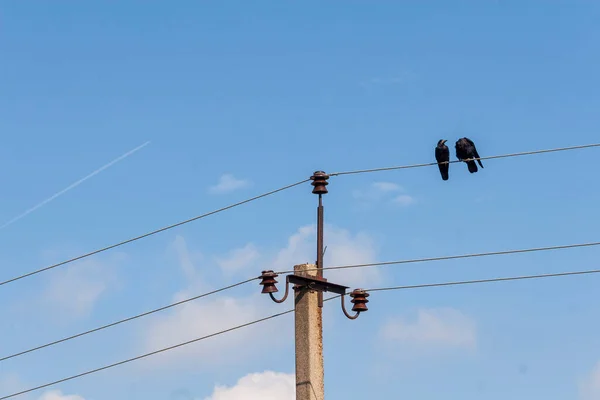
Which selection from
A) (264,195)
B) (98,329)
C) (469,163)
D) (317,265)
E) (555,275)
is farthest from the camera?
(469,163)

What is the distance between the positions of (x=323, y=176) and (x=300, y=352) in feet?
6.84

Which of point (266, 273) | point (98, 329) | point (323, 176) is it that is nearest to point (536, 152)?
point (323, 176)

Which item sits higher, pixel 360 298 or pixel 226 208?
pixel 226 208

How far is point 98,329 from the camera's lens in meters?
14.5

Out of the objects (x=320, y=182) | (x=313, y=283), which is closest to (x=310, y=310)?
(x=313, y=283)

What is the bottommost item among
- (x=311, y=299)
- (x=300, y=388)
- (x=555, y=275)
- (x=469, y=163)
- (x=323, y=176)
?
(x=300, y=388)

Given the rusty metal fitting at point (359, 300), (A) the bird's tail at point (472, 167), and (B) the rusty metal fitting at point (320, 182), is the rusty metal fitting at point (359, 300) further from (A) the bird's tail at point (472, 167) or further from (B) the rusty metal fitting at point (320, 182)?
(A) the bird's tail at point (472, 167)

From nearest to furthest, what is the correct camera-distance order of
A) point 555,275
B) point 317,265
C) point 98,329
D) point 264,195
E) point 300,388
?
point 300,388 < point 317,265 < point 555,275 < point 264,195 < point 98,329

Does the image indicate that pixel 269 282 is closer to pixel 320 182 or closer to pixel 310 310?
pixel 310 310

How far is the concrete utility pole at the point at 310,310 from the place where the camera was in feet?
35.4

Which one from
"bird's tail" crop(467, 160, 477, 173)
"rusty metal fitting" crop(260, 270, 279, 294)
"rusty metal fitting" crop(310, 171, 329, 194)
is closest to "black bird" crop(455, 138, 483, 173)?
"bird's tail" crop(467, 160, 477, 173)

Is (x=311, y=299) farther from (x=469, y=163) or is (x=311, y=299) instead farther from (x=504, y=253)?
(x=469, y=163)

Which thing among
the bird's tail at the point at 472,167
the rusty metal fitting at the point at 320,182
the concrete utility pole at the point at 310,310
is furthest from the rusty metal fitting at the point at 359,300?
the bird's tail at the point at 472,167

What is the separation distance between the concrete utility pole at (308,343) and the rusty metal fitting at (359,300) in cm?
54
